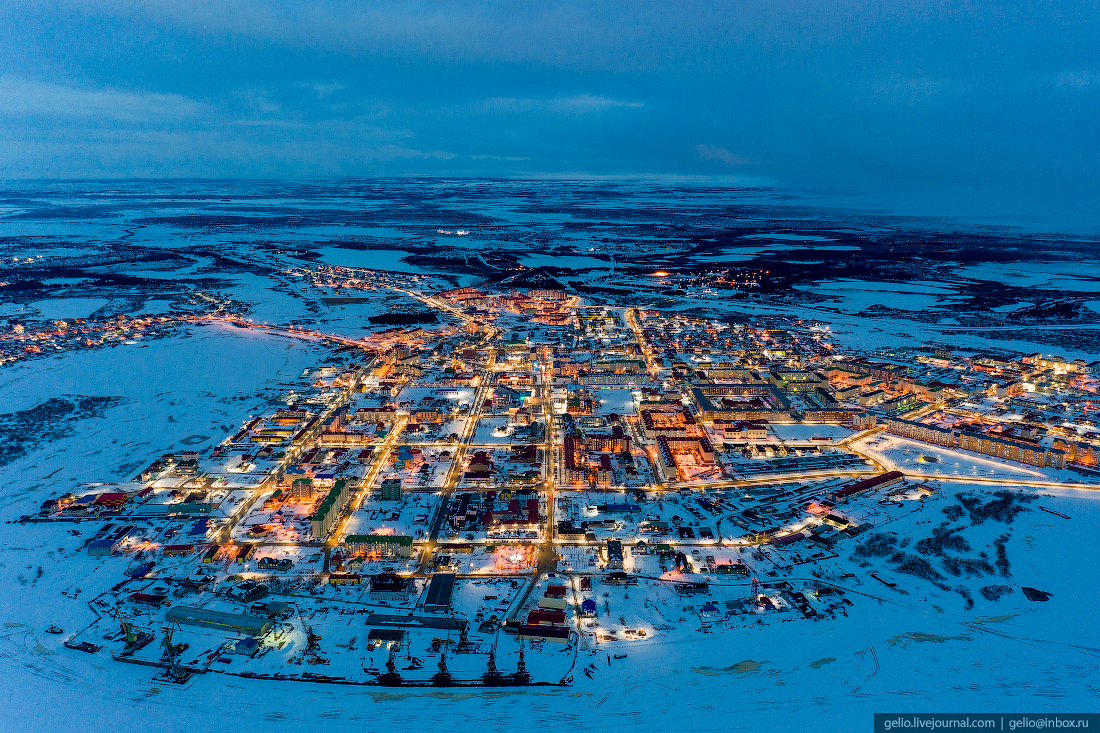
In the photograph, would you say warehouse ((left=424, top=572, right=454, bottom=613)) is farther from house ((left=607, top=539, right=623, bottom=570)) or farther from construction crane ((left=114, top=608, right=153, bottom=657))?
construction crane ((left=114, top=608, right=153, bottom=657))

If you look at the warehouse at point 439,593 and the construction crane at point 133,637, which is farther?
the warehouse at point 439,593

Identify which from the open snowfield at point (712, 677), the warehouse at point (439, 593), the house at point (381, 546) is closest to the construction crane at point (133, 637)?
the open snowfield at point (712, 677)

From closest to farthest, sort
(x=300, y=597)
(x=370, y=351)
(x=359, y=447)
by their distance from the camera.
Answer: (x=300, y=597), (x=359, y=447), (x=370, y=351)

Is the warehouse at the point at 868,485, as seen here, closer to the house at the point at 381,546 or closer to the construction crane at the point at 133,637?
the house at the point at 381,546

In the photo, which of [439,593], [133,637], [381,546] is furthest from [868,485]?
[133,637]

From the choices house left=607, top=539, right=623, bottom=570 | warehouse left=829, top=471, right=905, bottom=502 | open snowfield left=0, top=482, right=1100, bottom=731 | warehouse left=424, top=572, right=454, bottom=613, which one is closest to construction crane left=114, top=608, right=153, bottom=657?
open snowfield left=0, top=482, right=1100, bottom=731

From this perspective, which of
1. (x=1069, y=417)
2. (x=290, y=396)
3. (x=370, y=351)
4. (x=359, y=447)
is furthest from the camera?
(x=370, y=351)

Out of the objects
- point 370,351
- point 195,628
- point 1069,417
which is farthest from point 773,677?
point 370,351

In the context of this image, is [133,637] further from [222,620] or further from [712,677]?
[712,677]

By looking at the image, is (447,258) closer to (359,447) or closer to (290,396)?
(290,396)
